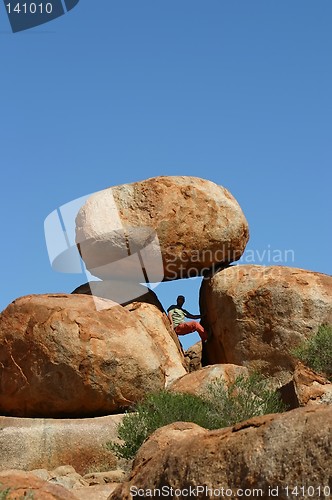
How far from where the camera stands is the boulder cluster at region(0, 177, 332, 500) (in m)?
12.5

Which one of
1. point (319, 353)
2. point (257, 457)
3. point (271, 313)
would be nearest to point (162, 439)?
point (257, 457)

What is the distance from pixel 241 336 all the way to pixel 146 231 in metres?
2.29

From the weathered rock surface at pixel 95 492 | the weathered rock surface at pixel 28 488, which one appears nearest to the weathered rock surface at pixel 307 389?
the weathered rock surface at pixel 95 492

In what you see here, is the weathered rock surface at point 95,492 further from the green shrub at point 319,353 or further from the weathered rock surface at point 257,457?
the green shrub at point 319,353

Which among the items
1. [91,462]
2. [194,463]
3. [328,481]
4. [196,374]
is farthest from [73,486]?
[328,481]

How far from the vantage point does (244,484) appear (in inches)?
221

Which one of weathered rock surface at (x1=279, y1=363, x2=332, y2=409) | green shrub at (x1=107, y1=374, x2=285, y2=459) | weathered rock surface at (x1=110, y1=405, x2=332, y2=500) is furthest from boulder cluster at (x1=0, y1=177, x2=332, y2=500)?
weathered rock surface at (x1=110, y1=405, x2=332, y2=500)

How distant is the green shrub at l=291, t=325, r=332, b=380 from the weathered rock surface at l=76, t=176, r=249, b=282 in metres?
2.48

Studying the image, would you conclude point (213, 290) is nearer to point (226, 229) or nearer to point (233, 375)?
point (226, 229)

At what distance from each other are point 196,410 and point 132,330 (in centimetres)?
258

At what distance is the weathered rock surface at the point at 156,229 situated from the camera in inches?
590

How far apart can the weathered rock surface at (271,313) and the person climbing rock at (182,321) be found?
793 millimetres

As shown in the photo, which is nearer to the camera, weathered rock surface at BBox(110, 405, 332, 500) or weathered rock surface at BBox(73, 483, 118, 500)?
weathered rock surface at BBox(110, 405, 332, 500)

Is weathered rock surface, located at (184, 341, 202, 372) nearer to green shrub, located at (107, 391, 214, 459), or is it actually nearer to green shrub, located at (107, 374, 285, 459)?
green shrub, located at (107, 374, 285, 459)
